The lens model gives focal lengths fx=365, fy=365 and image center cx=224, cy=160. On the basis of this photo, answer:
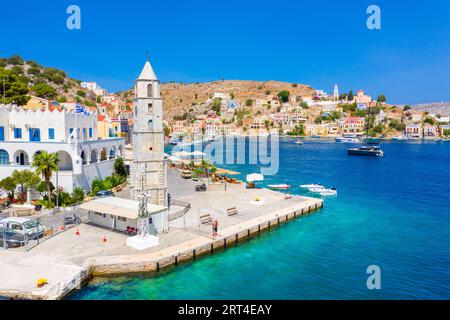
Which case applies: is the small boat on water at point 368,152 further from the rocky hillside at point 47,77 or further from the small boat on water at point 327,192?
the rocky hillside at point 47,77

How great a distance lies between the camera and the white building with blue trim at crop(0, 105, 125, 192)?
1247 inches

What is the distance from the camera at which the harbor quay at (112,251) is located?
16719 millimetres

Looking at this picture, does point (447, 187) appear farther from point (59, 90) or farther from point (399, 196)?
point (59, 90)

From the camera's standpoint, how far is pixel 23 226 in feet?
69.1

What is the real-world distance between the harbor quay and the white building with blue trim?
8567 mm

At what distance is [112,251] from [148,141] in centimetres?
883

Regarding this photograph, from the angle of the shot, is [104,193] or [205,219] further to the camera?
[104,193]

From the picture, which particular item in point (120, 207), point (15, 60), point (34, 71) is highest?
point (15, 60)

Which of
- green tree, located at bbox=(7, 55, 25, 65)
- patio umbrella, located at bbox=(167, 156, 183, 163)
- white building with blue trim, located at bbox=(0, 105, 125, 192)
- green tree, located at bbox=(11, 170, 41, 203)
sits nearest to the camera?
green tree, located at bbox=(11, 170, 41, 203)

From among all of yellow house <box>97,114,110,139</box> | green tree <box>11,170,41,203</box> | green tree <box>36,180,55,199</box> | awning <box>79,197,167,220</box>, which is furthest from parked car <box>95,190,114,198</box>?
yellow house <box>97,114,110,139</box>

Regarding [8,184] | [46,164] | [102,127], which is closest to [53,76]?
[102,127]

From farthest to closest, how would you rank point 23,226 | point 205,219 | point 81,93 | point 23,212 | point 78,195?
point 81,93 < point 78,195 < point 205,219 < point 23,212 < point 23,226

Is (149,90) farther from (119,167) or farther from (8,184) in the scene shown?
(119,167)

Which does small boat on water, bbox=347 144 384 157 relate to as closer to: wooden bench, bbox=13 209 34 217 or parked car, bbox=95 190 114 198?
parked car, bbox=95 190 114 198
